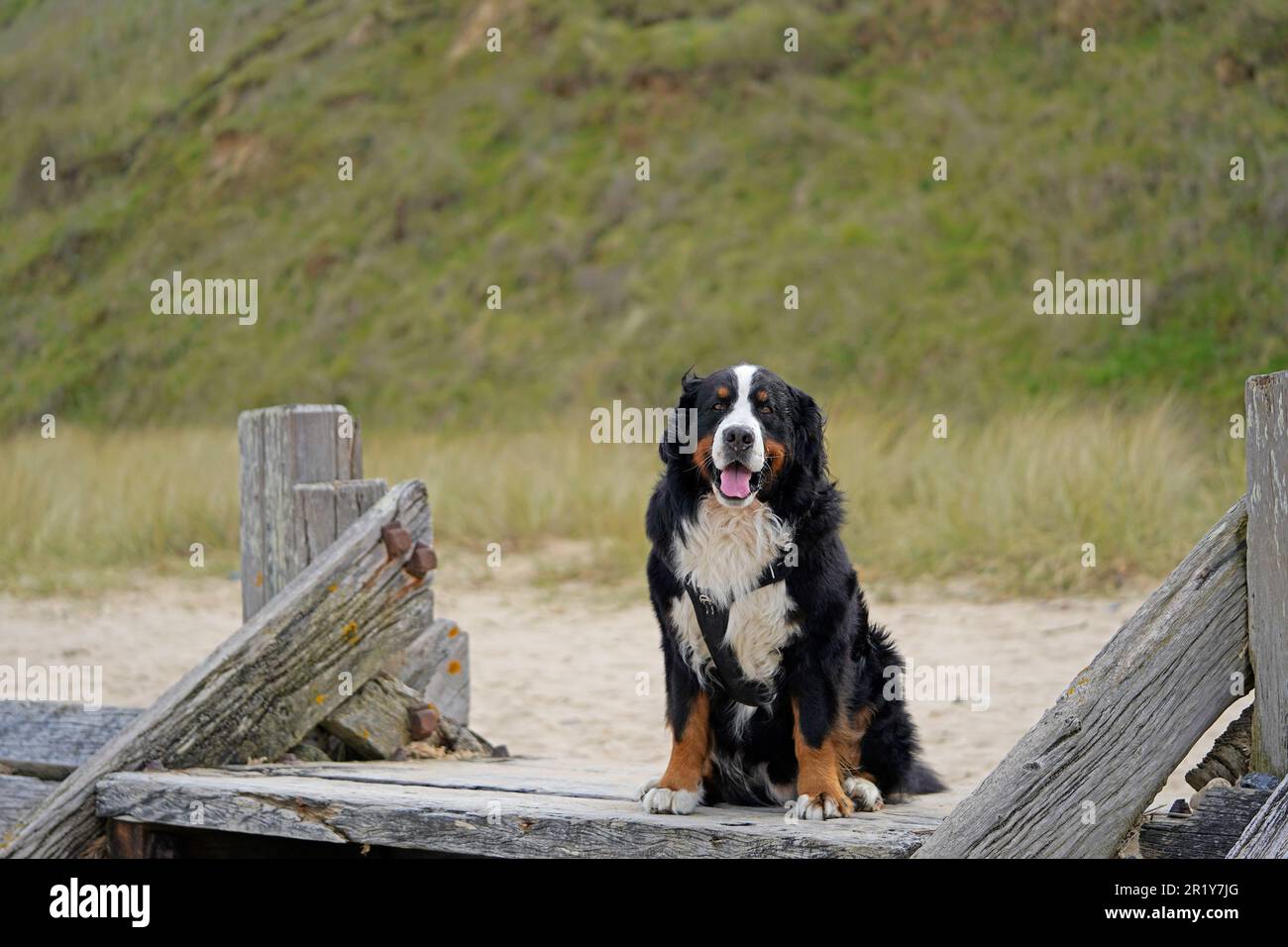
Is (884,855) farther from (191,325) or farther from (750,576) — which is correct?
(191,325)

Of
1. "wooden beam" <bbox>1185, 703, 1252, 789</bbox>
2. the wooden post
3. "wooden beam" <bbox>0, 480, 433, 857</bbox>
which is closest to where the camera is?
the wooden post

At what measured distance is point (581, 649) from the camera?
8.55m

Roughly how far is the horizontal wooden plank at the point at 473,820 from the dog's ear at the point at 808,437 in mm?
927

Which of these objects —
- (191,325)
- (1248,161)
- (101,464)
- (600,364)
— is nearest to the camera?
(101,464)

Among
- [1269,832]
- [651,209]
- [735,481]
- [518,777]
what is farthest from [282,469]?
[651,209]

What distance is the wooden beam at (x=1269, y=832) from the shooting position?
8.25ft

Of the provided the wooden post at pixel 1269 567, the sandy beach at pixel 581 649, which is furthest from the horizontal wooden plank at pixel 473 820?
the sandy beach at pixel 581 649

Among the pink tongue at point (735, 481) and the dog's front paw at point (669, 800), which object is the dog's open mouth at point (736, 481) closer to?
the pink tongue at point (735, 481)

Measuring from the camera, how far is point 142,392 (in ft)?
87.0

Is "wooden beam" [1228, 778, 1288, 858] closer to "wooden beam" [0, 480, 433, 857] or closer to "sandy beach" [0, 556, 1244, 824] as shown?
"wooden beam" [0, 480, 433, 857]

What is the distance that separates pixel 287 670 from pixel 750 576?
1.54 m

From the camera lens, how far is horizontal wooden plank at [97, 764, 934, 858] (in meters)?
3.07

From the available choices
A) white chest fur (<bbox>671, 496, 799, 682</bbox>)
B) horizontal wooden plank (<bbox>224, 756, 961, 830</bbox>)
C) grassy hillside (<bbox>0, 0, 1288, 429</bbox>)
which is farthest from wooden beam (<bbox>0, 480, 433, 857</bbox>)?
grassy hillside (<bbox>0, 0, 1288, 429</bbox>)

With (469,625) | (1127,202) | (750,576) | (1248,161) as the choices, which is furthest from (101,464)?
(1248,161)
